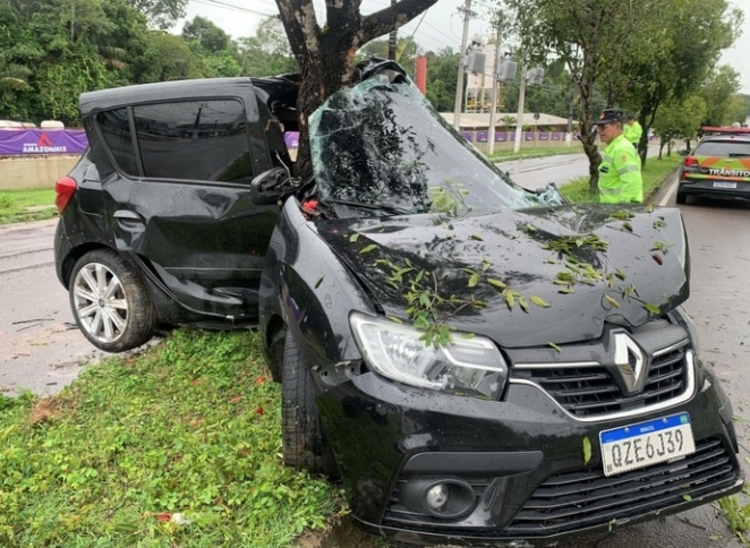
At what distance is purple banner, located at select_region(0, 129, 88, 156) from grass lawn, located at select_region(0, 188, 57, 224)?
1613mm

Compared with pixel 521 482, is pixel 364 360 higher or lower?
higher

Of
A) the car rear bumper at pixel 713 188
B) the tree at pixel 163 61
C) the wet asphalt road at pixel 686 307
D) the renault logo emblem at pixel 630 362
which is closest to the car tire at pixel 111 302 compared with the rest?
the wet asphalt road at pixel 686 307

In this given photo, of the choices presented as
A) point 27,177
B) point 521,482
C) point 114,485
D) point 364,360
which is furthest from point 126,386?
point 27,177

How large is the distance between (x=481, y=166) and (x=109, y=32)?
44.8 metres

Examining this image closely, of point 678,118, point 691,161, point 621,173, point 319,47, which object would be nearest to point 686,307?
point 621,173

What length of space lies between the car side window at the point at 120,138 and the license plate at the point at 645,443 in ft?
11.5

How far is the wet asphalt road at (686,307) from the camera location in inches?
105

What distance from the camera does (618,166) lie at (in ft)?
20.4

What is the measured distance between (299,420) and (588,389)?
1167mm

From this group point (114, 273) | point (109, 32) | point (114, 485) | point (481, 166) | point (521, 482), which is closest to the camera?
point (521, 482)

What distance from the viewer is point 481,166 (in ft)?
11.3

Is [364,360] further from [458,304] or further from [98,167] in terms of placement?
[98,167]

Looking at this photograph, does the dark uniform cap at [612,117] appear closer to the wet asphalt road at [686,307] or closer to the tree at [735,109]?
the wet asphalt road at [686,307]

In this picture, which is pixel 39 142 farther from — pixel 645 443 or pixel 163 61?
pixel 163 61
